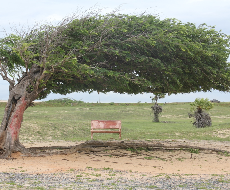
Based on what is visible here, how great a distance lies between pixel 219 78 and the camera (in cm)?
1401

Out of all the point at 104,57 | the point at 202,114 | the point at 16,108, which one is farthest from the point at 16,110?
the point at 202,114

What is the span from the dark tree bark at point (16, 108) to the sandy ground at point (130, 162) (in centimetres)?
49

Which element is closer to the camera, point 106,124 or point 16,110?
point 16,110

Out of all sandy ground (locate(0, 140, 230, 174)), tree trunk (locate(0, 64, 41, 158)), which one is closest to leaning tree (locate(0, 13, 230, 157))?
tree trunk (locate(0, 64, 41, 158))

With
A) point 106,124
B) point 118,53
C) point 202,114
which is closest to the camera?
point 118,53

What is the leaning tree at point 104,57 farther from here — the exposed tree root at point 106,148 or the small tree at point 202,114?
the small tree at point 202,114

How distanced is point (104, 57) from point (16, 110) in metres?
4.13

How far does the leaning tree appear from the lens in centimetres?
1184

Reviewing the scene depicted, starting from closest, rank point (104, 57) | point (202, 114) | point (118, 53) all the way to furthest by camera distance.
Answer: point (118, 53), point (104, 57), point (202, 114)

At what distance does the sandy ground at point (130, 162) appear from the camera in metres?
10.3

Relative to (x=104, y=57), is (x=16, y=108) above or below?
below

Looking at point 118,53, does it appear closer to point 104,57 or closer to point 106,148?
point 104,57

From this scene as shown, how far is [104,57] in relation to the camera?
13031 mm

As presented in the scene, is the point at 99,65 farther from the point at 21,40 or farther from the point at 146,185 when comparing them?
the point at 146,185
